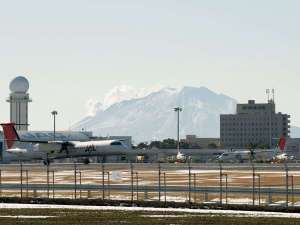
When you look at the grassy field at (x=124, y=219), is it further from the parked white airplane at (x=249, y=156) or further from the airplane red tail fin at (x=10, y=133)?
the parked white airplane at (x=249, y=156)

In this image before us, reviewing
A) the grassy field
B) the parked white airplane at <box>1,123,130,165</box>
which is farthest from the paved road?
the parked white airplane at <box>1,123,130,165</box>

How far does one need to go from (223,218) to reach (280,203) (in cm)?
1371

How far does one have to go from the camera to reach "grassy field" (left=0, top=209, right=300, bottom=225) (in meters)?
43.0

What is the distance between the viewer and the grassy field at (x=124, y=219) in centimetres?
4297

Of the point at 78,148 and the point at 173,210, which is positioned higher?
the point at 78,148

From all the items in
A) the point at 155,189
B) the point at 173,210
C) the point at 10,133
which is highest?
the point at 10,133

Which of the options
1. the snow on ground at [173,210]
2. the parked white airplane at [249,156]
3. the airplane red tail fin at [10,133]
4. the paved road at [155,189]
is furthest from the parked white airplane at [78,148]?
the snow on ground at [173,210]

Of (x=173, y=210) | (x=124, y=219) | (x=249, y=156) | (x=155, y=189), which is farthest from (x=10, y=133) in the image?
(x=124, y=219)

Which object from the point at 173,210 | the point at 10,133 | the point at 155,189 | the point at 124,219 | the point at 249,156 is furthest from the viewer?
the point at 249,156

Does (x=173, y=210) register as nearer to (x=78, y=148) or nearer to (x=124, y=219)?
(x=124, y=219)

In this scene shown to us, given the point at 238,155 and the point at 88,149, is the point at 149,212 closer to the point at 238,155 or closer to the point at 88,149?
the point at 88,149

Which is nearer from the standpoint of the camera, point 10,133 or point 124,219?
point 124,219

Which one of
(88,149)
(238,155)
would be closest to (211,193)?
(88,149)

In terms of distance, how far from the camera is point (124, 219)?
45.1 meters
